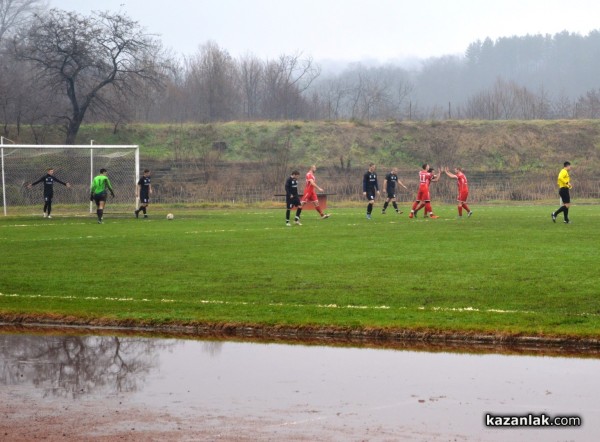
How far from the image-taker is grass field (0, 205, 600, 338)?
14750 millimetres

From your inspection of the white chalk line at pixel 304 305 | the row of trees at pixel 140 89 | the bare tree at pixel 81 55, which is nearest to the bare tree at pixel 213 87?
the row of trees at pixel 140 89

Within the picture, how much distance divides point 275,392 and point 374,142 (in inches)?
2888

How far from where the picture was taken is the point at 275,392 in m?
10.2

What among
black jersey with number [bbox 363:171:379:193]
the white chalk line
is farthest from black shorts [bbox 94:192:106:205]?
the white chalk line

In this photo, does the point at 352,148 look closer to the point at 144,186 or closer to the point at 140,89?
the point at 140,89

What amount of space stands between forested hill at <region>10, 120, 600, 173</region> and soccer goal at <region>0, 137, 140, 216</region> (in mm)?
19392

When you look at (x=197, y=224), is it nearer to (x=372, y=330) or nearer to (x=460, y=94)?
(x=372, y=330)

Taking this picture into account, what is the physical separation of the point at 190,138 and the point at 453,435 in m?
73.5

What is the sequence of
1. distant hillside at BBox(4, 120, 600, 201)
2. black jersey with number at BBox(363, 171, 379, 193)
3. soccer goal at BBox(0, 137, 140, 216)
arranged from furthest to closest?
distant hillside at BBox(4, 120, 600, 201), soccer goal at BBox(0, 137, 140, 216), black jersey with number at BBox(363, 171, 379, 193)

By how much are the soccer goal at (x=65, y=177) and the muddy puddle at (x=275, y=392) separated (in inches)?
1374

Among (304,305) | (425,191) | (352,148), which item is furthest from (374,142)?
(304,305)

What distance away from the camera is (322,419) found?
29.5ft

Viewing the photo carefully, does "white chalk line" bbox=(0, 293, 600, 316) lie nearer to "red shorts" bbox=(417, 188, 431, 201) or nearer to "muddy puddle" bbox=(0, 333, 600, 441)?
"muddy puddle" bbox=(0, 333, 600, 441)

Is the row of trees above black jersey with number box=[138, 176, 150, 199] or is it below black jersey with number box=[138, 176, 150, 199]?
above
